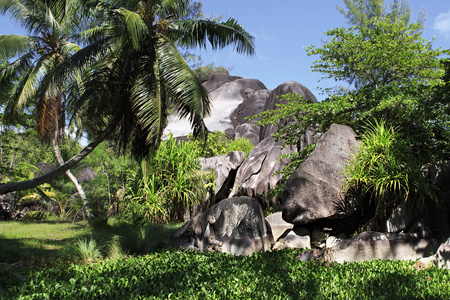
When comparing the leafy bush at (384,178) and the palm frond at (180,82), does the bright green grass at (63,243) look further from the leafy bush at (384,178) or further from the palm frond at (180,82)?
the leafy bush at (384,178)

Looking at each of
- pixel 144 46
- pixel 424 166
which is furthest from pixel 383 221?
pixel 144 46

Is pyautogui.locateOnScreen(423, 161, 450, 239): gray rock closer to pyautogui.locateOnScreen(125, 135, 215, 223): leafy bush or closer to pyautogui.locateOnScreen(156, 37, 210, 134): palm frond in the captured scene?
pyautogui.locateOnScreen(156, 37, 210, 134): palm frond

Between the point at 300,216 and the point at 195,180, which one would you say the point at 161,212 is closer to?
the point at 195,180

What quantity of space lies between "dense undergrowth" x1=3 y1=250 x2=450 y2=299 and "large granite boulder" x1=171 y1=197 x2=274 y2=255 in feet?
3.53

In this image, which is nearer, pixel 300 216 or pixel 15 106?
pixel 300 216

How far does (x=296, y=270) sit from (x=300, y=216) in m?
2.23

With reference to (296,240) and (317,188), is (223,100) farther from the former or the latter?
(296,240)

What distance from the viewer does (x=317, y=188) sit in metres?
8.38

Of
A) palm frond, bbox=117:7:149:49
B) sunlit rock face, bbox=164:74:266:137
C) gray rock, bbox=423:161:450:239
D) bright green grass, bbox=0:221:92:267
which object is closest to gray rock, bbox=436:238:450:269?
gray rock, bbox=423:161:450:239

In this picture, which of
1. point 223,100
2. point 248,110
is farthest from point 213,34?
point 223,100

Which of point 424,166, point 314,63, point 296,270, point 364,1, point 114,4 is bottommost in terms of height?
point 296,270

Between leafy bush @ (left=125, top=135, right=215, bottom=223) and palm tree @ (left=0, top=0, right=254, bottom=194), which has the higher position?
palm tree @ (left=0, top=0, right=254, bottom=194)

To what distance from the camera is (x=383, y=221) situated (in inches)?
321

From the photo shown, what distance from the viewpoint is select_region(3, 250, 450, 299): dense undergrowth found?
5.00 m
